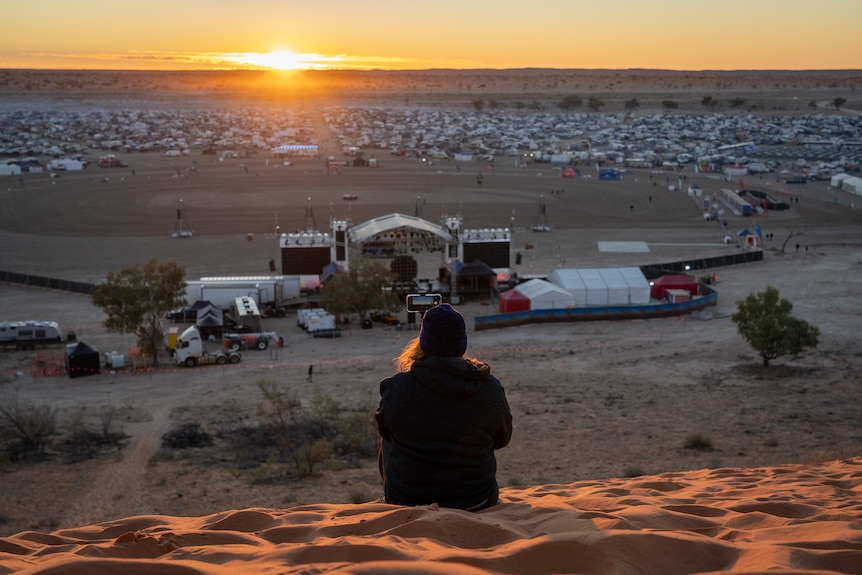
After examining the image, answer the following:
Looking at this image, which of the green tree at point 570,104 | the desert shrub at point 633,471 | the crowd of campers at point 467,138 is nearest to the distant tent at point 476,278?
the desert shrub at point 633,471

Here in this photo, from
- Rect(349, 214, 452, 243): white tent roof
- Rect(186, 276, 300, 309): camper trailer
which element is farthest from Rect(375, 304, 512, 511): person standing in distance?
Rect(349, 214, 452, 243): white tent roof

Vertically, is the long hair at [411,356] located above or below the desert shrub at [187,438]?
above

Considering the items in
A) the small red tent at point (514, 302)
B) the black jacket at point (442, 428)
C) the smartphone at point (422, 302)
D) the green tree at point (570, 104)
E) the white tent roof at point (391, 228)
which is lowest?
the small red tent at point (514, 302)

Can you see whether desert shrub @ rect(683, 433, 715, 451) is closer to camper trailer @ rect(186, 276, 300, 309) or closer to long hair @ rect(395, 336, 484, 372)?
long hair @ rect(395, 336, 484, 372)

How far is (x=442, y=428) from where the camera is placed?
4.63m

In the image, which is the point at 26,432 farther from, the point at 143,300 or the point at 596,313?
the point at 596,313

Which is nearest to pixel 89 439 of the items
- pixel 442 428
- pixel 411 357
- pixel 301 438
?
pixel 301 438

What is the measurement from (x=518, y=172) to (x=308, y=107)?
2628 inches

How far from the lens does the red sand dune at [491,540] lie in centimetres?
351

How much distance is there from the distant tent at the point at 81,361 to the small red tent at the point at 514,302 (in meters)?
11.8

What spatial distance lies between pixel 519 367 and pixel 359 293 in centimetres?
762

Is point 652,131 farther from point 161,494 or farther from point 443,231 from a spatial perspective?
point 161,494

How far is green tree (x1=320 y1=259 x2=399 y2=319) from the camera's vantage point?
87.5 feet

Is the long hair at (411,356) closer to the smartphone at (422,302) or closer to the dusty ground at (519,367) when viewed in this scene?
the smartphone at (422,302)
